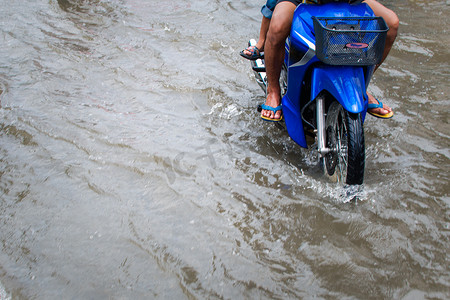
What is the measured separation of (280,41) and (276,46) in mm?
49

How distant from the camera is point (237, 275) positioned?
2.03 m

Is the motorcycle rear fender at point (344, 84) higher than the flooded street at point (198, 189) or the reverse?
higher

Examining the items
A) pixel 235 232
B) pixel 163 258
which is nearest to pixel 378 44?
pixel 235 232

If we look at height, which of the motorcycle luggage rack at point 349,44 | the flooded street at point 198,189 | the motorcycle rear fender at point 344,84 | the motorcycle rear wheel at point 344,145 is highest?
the motorcycle luggage rack at point 349,44

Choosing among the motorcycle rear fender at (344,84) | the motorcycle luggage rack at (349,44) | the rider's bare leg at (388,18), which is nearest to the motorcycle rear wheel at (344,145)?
the motorcycle rear fender at (344,84)

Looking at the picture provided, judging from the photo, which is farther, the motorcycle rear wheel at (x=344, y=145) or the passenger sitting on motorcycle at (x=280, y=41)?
the passenger sitting on motorcycle at (x=280, y=41)

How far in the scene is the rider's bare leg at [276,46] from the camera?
2701 millimetres

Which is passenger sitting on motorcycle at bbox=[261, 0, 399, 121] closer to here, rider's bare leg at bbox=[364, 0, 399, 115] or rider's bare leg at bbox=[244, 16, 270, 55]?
rider's bare leg at bbox=[364, 0, 399, 115]

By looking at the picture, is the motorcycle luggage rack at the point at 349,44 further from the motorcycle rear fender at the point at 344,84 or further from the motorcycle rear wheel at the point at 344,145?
the motorcycle rear wheel at the point at 344,145

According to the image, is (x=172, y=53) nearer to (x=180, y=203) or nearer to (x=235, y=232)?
(x=180, y=203)

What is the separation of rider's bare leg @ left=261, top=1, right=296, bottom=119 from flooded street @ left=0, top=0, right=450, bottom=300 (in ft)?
1.20

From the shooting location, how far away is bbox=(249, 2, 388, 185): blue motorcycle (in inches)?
87.0

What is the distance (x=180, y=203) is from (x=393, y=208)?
142 cm

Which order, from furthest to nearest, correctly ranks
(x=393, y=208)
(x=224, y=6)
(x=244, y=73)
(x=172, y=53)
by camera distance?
(x=224, y=6) < (x=172, y=53) < (x=244, y=73) < (x=393, y=208)
